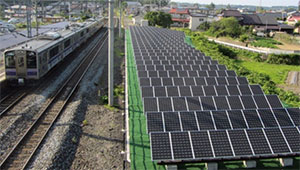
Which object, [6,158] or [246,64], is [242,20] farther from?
[6,158]

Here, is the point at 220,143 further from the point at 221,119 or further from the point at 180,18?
the point at 180,18

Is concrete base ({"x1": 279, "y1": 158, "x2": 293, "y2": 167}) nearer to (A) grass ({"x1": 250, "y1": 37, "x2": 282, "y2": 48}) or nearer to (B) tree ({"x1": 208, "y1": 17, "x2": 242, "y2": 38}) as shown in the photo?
(A) grass ({"x1": 250, "y1": 37, "x2": 282, "y2": 48})

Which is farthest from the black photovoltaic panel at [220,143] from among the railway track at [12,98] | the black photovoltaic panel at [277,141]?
Answer: the railway track at [12,98]

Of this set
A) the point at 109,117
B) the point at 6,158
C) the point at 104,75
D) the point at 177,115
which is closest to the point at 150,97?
the point at 177,115

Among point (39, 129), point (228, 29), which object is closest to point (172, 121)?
point (39, 129)

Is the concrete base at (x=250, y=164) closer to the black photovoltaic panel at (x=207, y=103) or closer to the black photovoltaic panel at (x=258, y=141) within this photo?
the black photovoltaic panel at (x=258, y=141)

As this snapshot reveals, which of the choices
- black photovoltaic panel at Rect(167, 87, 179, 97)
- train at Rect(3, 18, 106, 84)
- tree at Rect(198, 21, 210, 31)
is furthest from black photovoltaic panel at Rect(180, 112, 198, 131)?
tree at Rect(198, 21, 210, 31)
